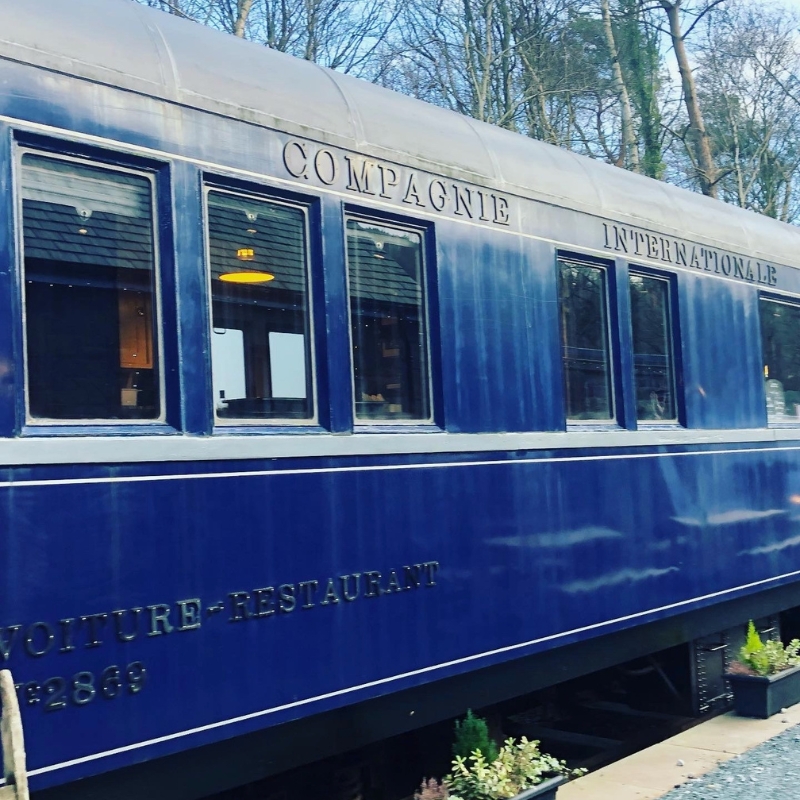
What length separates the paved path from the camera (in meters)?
5.20

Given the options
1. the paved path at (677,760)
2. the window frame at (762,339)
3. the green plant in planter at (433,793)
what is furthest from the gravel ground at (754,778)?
the window frame at (762,339)

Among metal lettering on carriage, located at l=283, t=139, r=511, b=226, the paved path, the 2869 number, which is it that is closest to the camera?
the 2869 number

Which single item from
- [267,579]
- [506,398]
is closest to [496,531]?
[506,398]

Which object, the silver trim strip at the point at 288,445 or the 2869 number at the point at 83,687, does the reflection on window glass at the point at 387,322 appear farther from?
the 2869 number at the point at 83,687

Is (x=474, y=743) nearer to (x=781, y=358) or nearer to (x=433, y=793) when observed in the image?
(x=433, y=793)

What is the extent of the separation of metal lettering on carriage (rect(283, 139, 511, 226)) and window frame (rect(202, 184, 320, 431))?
0.49ft

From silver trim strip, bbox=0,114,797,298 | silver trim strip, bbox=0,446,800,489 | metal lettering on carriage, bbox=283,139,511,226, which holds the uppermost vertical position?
metal lettering on carriage, bbox=283,139,511,226

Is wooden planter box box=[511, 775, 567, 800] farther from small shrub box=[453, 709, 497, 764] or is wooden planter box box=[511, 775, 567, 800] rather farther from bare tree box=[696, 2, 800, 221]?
bare tree box=[696, 2, 800, 221]

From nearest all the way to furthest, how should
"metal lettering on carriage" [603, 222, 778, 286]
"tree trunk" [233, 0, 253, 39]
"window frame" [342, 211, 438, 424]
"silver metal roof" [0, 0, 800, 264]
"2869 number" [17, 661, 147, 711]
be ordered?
1. "2869 number" [17, 661, 147, 711]
2. "silver metal roof" [0, 0, 800, 264]
3. "window frame" [342, 211, 438, 424]
4. "metal lettering on carriage" [603, 222, 778, 286]
5. "tree trunk" [233, 0, 253, 39]

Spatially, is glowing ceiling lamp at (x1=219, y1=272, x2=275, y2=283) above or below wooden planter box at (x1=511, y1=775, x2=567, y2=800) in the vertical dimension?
above

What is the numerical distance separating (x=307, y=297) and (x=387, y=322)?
454 mm

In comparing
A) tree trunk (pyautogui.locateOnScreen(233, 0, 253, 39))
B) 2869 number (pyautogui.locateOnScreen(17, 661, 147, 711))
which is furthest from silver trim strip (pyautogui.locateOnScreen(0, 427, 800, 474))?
tree trunk (pyautogui.locateOnScreen(233, 0, 253, 39))

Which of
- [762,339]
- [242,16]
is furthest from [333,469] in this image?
[242,16]

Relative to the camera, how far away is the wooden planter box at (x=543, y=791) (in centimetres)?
452
